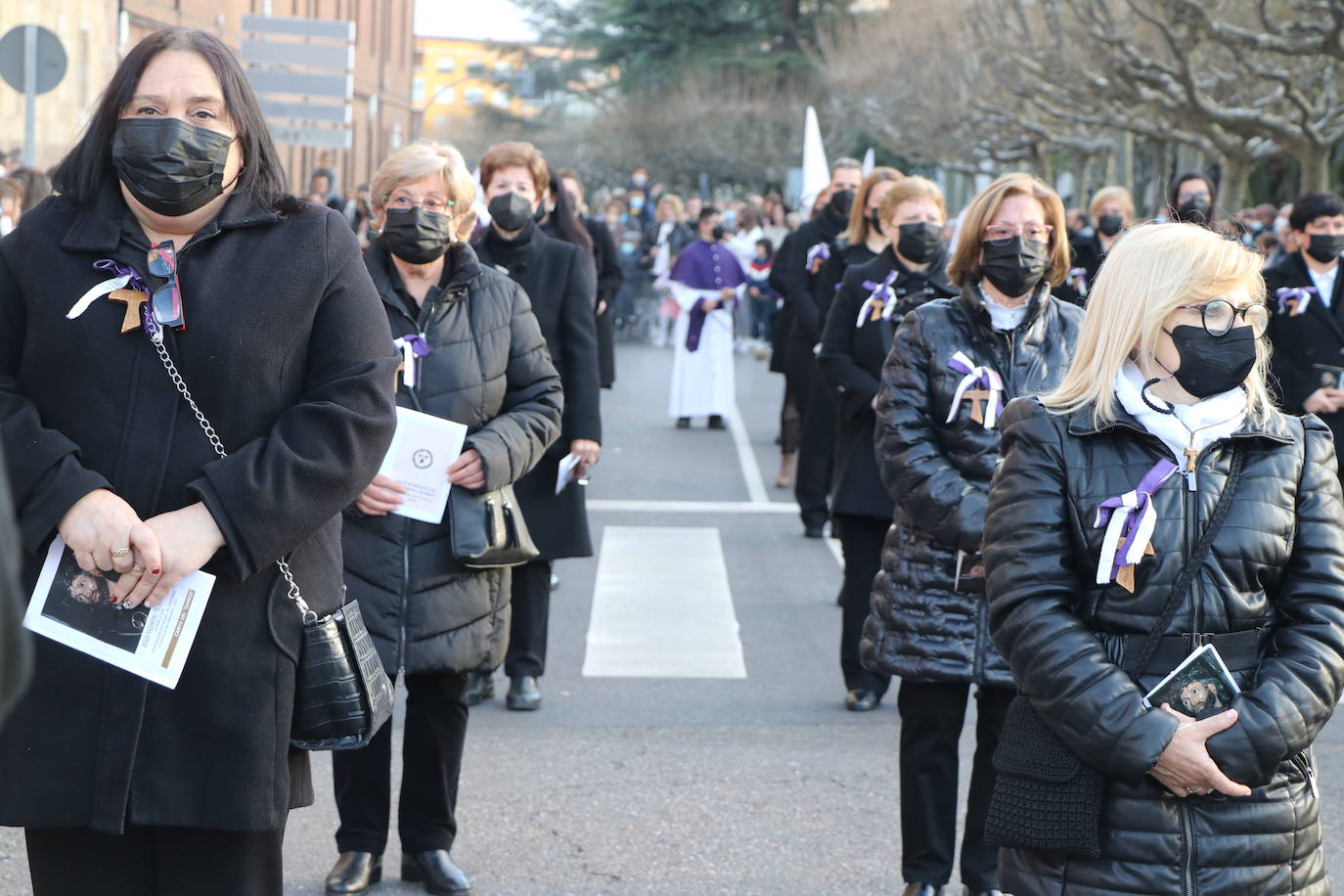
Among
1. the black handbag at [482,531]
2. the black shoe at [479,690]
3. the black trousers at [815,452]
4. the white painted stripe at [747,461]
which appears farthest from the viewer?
the white painted stripe at [747,461]

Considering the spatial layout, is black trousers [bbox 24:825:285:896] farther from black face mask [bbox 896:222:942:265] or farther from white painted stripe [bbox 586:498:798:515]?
white painted stripe [bbox 586:498:798:515]

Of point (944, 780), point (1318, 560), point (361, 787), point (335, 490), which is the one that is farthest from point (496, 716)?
point (1318, 560)

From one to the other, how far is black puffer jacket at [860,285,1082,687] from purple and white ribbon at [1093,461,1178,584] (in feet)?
5.21

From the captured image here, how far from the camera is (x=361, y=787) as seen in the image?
16.4ft

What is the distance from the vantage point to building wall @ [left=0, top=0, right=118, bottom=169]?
98.2 feet

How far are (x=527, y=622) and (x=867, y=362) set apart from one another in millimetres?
1689

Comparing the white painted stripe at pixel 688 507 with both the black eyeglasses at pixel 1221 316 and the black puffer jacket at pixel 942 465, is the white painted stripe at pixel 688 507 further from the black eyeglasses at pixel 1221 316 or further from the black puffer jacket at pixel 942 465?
the black eyeglasses at pixel 1221 316

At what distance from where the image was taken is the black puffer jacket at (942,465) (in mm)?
4926

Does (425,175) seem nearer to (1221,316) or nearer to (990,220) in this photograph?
(990,220)

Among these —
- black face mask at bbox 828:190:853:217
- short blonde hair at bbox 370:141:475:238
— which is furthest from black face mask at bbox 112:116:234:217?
black face mask at bbox 828:190:853:217

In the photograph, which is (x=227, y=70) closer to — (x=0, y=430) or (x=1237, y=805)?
(x=0, y=430)

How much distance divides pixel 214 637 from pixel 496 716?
12.8 ft

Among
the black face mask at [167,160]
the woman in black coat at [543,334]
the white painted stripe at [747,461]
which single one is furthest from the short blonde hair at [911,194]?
the white painted stripe at [747,461]

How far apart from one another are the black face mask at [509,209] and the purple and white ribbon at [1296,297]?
4225 mm
